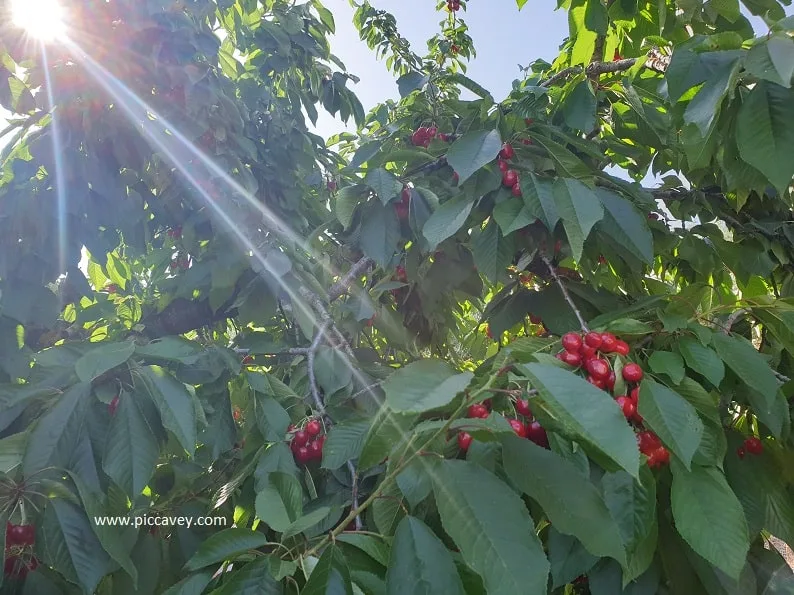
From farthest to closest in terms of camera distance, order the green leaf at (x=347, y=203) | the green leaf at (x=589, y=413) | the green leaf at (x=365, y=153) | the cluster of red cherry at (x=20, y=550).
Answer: the green leaf at (x=365, y=153), the green leaf at (x=347, y=203), the cluster of red cherry at (x=20, y=550), the green leaf at (x=589, y=413)

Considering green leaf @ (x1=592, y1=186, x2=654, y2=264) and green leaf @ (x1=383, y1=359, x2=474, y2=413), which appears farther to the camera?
green leaf @ (x1=592, y1=186, x2=654, y2=264)

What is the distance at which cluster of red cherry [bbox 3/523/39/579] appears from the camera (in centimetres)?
92

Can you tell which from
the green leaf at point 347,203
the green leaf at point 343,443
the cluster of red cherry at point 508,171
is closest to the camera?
the green leaf at point 343,443

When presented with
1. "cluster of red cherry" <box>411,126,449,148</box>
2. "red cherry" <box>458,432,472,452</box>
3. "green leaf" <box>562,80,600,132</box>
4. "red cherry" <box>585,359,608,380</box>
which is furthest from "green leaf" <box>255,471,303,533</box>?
"cluster of red cherry" <box>411,126,449,148</box>

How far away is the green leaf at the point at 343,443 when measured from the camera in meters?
0.82

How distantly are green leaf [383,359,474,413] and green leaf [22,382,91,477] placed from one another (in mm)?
578

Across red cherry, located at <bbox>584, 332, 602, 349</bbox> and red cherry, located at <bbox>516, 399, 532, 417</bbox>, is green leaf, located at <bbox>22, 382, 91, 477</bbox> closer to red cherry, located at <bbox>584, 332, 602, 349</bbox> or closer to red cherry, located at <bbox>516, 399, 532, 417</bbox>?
red cherry, located at <bbox>516, 399, 532, 417</bbox>

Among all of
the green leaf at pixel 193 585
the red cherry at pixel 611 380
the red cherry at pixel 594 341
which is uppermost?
the red cherry at pixel 594 341

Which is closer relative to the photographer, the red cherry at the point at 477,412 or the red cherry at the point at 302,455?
the red cherry at the point at 477,412

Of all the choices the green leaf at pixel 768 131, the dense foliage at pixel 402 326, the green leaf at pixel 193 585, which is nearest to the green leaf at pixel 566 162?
the dense foliage at pixel 402 326

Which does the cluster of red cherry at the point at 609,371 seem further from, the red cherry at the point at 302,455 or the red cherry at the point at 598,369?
the red cherry at the point at 302,455

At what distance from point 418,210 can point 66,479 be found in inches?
37.7

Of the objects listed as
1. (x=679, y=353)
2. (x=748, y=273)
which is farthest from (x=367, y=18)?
(x=679, y=353)

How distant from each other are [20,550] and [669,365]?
109 centimetres
